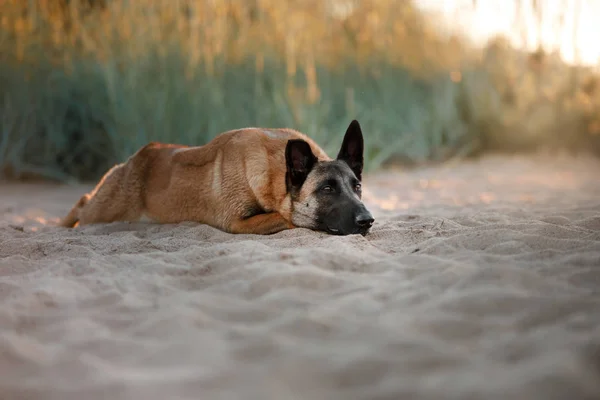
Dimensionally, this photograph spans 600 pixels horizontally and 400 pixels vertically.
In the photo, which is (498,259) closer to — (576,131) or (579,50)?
(579,50)

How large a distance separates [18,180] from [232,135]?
4734 millimetres

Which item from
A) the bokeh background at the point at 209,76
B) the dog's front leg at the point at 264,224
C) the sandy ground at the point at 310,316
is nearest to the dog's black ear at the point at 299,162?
the dog's front leg at the point at 264,224

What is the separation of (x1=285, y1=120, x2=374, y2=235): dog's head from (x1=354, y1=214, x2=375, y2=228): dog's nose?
0.20 ft

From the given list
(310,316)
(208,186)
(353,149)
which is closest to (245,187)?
(208,186)

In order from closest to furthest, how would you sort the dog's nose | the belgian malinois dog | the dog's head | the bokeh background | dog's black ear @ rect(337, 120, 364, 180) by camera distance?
the dog's nose → the dog's head → the belgian malinois dog → dog's black ear @ rect(337, 120, 364, 180) → the bokeh background

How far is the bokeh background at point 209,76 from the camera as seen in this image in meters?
7.84

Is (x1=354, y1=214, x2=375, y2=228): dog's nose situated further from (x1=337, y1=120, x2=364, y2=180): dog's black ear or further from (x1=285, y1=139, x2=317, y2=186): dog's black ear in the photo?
(x1=337, y1=120, x2=364, y2=180): dog's black ear

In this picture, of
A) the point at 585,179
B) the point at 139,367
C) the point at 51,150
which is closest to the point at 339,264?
the point at 139,367

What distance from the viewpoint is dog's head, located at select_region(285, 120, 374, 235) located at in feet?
13.8

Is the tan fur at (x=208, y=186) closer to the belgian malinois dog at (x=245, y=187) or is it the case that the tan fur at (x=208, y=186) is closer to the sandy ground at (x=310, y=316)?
the belgian malinois dog at (x=245, y=187)

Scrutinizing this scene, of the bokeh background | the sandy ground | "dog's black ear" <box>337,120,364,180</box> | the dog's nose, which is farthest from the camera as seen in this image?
the bokeh background

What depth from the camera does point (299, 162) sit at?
4395 mm

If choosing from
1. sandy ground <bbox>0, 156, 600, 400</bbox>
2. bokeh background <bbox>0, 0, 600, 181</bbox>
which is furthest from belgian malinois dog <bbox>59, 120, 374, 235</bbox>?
bokeh background <bbox>0, 0, 600, 181</bbox>

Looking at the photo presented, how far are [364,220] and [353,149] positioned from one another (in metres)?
0.77
